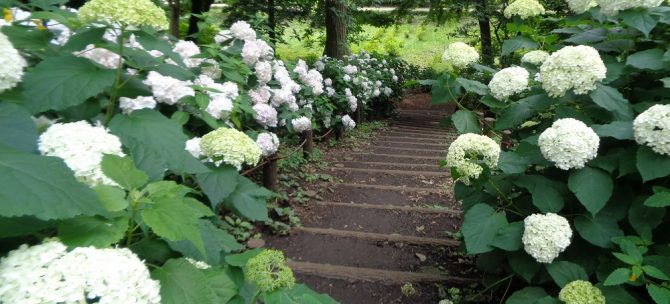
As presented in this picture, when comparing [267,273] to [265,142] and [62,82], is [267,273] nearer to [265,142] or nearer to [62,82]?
[62,82]

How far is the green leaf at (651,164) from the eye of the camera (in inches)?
67.4

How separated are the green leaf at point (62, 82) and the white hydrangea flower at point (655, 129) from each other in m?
1.91

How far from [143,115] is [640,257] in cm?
179

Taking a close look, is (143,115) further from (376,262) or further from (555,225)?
(376,262)

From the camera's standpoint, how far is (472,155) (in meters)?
2.25

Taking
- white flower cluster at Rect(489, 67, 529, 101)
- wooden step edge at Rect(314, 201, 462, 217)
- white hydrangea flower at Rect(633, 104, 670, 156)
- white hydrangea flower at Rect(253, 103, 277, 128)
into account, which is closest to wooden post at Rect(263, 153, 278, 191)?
wooden step edge at Rect(314, 201, 462, 217)

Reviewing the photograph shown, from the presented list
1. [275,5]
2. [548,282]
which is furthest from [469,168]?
[275,5]

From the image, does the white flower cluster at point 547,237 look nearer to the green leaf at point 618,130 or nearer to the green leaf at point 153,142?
the green leaf at point 618,130

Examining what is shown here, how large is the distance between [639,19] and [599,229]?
0.95 meters

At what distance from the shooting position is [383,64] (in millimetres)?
10688

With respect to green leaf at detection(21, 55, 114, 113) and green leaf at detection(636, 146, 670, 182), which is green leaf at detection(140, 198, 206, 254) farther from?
green leaf at detection(636, 146, 670, 182)

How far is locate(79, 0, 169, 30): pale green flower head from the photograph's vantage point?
1.25 meters

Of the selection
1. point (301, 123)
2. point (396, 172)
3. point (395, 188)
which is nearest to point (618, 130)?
point (395, 188)

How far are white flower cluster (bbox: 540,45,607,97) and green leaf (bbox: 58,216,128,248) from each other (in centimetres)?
186
